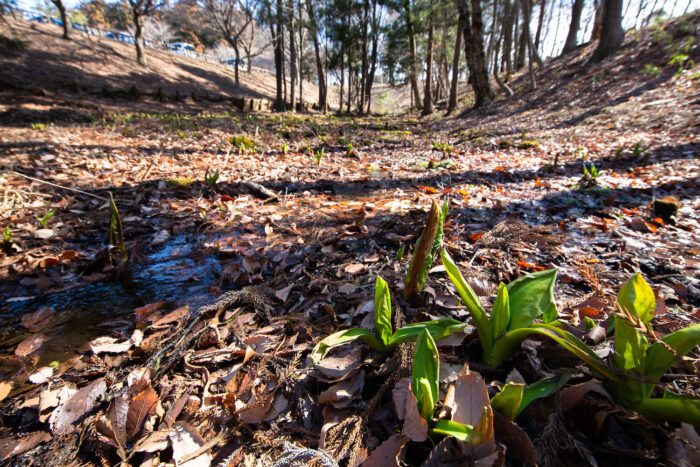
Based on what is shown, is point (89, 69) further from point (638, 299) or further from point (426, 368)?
point (638, 299)

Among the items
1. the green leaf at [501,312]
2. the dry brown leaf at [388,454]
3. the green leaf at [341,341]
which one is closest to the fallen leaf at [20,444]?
the green leaf at [341,341]

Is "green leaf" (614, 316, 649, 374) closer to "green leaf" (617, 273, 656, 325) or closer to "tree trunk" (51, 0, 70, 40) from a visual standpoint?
"green leaf" (617, 273, 656, 325)

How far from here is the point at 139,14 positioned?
2098cm

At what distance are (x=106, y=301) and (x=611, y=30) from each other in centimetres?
1586

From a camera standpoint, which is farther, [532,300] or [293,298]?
[293,298]

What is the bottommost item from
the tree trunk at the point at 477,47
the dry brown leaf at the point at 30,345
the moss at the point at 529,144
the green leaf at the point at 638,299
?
the dry brown leaf at the point at 30,345

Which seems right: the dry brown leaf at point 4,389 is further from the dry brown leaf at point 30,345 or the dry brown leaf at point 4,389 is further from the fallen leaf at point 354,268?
the fallen leaf at point 354,268

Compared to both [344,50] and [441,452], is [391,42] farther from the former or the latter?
[441,452]

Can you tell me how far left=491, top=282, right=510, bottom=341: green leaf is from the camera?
3.26 feet

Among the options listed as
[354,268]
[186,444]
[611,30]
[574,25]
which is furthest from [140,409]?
[574,25]

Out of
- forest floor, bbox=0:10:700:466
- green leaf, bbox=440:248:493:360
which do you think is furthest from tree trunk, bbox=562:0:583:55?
green leaf, bbox=440:248:493:360

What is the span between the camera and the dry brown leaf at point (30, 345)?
55.5 inches

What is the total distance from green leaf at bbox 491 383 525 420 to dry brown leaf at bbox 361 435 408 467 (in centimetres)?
29

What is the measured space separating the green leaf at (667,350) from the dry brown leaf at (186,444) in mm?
1330
